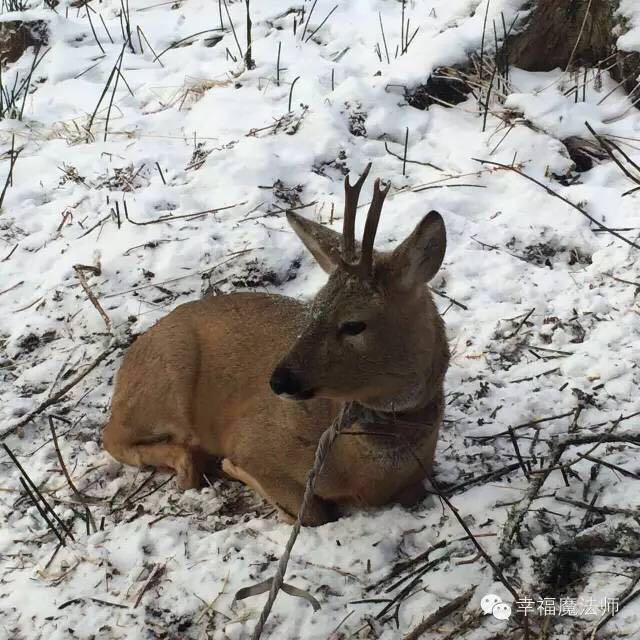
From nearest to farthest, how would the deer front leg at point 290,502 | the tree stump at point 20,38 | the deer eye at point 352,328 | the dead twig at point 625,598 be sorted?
the dead twig at point 625,598
the deer eye at point 352,328
the deer front leg at point 290,502
the tree stump at point 20,38

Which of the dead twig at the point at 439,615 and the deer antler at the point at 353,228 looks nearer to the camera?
the deer antler at the point at 353,228

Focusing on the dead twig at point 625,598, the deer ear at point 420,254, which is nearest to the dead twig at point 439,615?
the dead twig at point 625,598

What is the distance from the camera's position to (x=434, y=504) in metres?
3.28

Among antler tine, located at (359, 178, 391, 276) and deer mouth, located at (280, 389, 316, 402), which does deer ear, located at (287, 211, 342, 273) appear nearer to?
antler tine, located at (359, 178, 391, 276)

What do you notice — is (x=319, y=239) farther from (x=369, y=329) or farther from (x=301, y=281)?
(x=301, y=281)

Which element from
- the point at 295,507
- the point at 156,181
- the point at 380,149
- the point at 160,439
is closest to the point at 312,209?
the point at 380,149

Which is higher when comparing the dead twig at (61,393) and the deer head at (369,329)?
the deer head at (369,329)

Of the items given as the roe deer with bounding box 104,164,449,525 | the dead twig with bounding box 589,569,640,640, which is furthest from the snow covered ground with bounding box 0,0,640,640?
the roe deer with bounding box 104,164,449,525

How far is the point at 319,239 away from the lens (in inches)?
119

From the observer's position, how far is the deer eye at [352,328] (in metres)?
2.71

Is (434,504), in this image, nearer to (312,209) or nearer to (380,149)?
(312,209)

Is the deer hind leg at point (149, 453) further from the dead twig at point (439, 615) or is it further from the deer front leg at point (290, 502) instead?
the dead twig at point (439, 615)

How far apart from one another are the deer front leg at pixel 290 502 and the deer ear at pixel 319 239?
39.0 inches

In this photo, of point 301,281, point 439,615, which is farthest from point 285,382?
point 301,281
